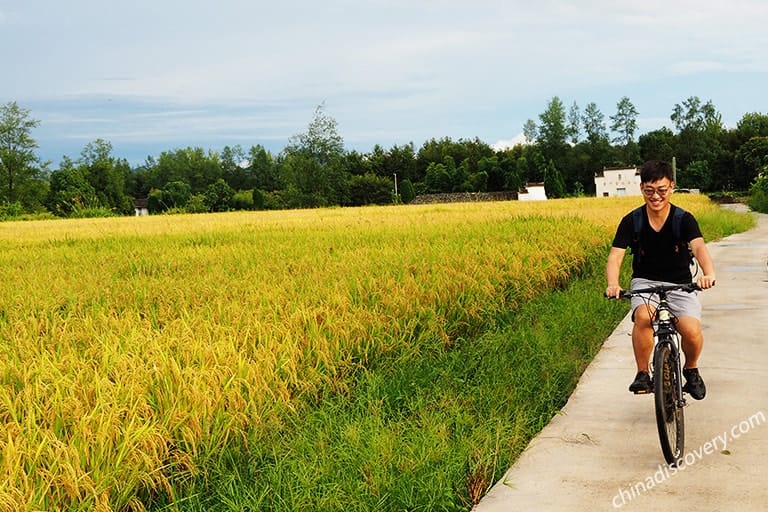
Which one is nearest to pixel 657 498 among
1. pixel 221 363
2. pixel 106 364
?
pixel 221 363

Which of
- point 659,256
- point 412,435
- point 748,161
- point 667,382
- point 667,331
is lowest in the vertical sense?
point 412,435

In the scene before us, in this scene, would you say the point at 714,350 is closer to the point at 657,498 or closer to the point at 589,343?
the point at 589,343

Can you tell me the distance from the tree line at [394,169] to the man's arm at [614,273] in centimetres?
5357

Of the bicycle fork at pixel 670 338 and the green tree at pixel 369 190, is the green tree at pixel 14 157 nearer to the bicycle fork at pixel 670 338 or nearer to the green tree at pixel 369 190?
the green tree at pixel 369 190

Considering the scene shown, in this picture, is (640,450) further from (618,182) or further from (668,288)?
(618,182)

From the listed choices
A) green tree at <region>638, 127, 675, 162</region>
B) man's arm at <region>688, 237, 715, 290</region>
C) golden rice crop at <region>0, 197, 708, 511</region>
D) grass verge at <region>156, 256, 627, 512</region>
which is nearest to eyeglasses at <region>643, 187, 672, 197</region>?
man's arm at <region>688, 237, 715, 290</region>

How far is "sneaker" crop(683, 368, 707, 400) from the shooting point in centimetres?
446

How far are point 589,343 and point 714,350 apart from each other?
1050 millimetres

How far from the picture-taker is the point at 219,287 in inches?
296

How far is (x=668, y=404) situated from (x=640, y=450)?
33cm

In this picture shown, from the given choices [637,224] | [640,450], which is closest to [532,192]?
[637,224]

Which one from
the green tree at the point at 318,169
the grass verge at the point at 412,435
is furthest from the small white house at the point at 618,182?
the grass verge at the point at 412,435

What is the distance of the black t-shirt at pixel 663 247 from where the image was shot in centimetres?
430

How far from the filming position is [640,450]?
13.5 feet
